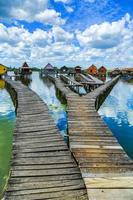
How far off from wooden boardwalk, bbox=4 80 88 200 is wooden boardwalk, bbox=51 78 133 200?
17.1 inches

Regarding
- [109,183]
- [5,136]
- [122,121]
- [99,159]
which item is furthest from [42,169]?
[122,121]

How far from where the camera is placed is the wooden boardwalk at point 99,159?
9.30m

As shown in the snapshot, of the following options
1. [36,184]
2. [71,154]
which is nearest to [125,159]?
[71,154]

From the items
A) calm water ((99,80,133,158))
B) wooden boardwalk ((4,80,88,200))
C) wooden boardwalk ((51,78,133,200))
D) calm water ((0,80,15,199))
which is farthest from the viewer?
calm water ((99,80,133,158))

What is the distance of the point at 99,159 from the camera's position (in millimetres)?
12414

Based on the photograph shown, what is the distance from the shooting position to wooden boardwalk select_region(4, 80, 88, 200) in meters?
9.56

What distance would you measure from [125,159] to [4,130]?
39.0ft

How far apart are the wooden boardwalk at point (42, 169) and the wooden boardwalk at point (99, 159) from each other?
0.43 m

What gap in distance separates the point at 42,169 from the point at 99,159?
8.28 feet

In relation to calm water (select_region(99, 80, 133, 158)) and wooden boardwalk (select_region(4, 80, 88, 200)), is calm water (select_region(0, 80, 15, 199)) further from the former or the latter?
calm water (select_region(99, 80, 133, 158))

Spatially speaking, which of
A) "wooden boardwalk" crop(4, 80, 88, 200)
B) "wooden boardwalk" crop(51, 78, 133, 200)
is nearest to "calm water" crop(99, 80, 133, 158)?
"wooden boardwalk" crop(51, 78, 133, 200)

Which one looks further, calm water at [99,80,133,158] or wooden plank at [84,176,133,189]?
calm water at [99,80,133,158]

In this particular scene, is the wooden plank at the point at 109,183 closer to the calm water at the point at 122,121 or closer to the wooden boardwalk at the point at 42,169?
the wooden boardwalk at the point at 42,169

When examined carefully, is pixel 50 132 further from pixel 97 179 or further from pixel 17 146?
pixel 97 179
